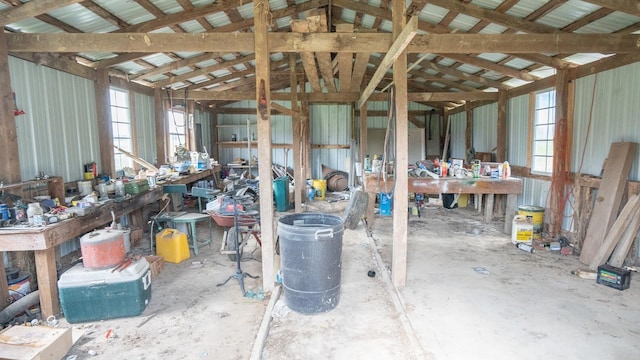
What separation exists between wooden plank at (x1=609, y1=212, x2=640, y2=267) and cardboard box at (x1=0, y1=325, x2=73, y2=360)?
5.78m

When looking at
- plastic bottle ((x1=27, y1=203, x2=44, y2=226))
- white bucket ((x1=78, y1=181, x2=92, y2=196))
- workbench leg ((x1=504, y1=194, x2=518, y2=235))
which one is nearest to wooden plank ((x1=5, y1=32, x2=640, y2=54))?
plastic bottle ((x1=27, y1=203, x2=44, y2=226))

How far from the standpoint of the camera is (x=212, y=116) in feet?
37.3

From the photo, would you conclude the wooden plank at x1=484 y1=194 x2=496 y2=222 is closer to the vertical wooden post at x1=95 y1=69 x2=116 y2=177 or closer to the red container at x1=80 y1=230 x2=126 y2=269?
the red container at x1=80 y1=230 x2=126 y2=269

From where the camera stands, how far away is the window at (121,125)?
6021mm

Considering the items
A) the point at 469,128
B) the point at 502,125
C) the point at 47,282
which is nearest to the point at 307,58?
the point at 47,282

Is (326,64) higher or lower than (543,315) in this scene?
higher

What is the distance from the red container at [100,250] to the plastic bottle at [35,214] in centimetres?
39

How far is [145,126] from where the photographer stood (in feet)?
22.9

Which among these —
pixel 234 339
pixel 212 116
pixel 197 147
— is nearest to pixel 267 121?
pixel 234 339

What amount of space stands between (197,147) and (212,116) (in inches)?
75.4

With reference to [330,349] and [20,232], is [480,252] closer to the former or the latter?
[330,349]

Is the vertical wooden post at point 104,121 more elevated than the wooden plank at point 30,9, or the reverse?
the wooden plank at point 30,9

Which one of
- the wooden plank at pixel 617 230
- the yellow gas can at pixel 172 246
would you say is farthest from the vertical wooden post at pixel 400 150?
the yellow gas can at pixel 172 246

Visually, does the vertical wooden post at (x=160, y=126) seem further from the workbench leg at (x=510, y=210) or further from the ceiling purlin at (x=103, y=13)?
the workbench leg at (x=510, y=210)
